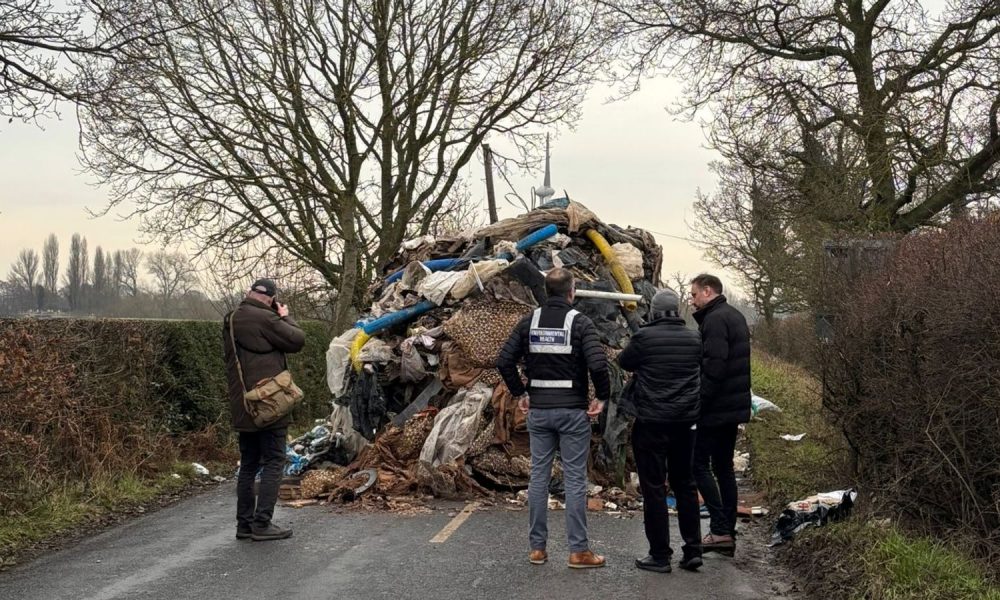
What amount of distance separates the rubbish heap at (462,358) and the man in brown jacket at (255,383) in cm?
205

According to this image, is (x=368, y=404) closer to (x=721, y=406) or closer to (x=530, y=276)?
(x=530, y=276)

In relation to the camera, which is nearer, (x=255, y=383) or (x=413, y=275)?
(x=255, y=383)

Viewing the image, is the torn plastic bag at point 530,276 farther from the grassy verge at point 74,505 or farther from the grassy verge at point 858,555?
the grassy verge at point 74,505

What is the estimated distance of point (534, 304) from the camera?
1234 cm

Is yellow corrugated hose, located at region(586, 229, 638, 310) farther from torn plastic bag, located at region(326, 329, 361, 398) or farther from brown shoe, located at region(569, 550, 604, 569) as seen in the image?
brown shoe, located at region(569, 550, 604, 569)

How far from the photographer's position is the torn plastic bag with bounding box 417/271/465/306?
12.7m

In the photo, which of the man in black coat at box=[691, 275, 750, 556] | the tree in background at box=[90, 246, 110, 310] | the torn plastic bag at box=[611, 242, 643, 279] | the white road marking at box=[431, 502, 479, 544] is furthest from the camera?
the tree in background at box=[90, 246, 110, 310]

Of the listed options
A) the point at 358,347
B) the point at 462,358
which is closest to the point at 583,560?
the point at 462,358

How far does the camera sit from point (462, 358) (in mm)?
12000

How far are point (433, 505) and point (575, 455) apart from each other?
136 inches

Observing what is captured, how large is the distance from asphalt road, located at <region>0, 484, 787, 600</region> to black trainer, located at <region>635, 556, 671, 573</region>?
0.25ft

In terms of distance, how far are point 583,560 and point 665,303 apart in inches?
78.8

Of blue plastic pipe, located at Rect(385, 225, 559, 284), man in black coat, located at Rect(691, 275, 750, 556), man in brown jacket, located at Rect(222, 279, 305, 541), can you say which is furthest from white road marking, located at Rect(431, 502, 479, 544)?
blue plastic pipe, located at Rect(385, 225, 559, 284)

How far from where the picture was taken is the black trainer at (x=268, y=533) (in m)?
8.52
